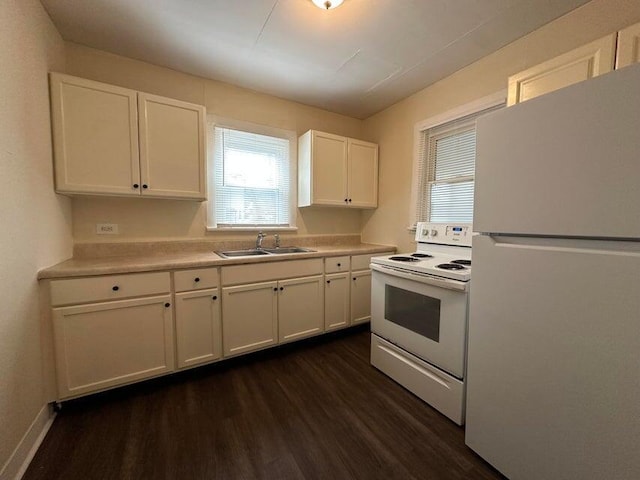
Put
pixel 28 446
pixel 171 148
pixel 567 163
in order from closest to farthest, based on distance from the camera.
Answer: pixel 567 163 → pixel 28 446 → pixel 171 148

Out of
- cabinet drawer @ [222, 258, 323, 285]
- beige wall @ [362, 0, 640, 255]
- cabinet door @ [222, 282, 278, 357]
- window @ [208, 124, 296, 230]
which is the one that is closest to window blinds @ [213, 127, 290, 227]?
window @ [208, 124, 296, 230]

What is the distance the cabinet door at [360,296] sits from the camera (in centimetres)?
264

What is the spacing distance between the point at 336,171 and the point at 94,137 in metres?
2.01

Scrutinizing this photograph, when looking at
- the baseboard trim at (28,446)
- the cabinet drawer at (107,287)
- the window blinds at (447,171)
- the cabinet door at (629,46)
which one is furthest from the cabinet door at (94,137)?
the cabinet door at (629,46)

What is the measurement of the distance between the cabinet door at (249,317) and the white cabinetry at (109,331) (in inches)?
15.1

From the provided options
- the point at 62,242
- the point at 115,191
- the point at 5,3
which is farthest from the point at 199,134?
the point at 62,242

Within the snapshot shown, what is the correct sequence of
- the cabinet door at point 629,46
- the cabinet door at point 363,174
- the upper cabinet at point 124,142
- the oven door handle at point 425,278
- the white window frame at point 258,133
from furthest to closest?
the cabinet door at point 363,174 < the white window frame at point 258,133 < the upper cabinet at point 124,142 < the oven door handle at point 425,278 < the cabinet door at point 629,46

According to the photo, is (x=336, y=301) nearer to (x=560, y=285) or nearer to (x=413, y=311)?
(x=413, y=311)

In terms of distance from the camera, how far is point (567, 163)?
0.94 m

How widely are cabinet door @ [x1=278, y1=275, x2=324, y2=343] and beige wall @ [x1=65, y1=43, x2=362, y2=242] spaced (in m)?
0.78

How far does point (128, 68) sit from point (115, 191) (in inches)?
41.8

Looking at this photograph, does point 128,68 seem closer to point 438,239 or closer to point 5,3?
point 5,3

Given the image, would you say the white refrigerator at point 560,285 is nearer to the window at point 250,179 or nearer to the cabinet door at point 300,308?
the cabinet door at point 300,308

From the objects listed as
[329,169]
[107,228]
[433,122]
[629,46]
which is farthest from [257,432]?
[433,122]
